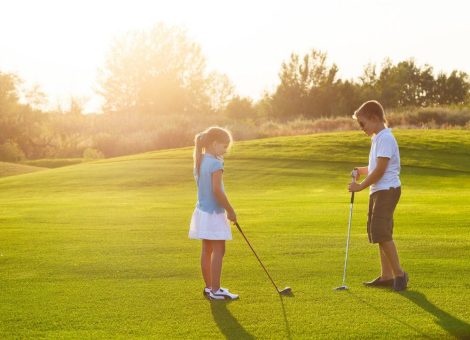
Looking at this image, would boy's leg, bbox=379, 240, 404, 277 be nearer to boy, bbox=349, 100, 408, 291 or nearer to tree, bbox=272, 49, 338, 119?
boy, bbox=349, 100, 408, 291

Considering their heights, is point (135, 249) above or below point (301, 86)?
below

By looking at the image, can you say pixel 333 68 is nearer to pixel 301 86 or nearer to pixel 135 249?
pixel 301 86

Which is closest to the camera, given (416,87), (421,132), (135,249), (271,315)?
(271,315)

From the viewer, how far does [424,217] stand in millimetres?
14633

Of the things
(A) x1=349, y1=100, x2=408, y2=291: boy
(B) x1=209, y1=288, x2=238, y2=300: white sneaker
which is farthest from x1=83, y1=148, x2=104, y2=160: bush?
(A) x1=349, y1=100, x2=408, y2=291: boy

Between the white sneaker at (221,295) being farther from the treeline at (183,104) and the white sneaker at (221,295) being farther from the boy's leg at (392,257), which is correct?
the treeline at (183,104)

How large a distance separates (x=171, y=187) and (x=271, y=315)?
21589 mm

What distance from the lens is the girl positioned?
742 centimetres

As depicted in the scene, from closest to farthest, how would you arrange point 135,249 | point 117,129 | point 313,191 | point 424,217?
point 135,249 < point 424,217 < point 313,191 < point 117,129

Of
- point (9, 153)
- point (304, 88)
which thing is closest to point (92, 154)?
point (9, 153)

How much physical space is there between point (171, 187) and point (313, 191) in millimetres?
6076

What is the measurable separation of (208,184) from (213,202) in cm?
20

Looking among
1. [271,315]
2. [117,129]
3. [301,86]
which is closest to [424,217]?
[271,315]

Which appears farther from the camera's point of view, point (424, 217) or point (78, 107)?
point (78, 107)
